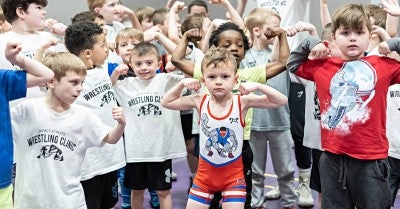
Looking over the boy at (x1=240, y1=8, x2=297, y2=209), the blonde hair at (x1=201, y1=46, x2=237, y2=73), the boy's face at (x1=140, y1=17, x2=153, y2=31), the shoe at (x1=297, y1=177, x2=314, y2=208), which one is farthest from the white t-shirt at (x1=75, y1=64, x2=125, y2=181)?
the boy's face at (x1=140, y1=17, x2=153, y2=31)

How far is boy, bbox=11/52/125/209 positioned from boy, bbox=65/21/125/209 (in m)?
0.58

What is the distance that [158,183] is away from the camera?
437 cm

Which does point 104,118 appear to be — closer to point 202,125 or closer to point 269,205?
point 202,125

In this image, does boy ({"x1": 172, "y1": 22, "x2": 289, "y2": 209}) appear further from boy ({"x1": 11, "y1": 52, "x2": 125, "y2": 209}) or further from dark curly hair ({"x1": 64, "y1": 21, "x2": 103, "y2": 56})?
boy ({"x1": 11, "y1": 52, "x2": 125, "y2": 209})

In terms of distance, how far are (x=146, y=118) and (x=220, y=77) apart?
3.09ft

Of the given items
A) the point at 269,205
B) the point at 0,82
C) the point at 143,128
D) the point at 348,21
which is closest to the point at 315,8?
the point at 269,205

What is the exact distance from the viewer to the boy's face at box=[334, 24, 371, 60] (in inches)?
127

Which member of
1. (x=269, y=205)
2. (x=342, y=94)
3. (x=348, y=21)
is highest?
(x=348, y=21)

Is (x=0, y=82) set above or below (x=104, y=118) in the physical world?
above

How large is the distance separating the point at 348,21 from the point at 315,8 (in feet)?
16.2

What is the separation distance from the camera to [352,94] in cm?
323

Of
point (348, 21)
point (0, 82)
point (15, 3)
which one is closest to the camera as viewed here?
point (0, 82)

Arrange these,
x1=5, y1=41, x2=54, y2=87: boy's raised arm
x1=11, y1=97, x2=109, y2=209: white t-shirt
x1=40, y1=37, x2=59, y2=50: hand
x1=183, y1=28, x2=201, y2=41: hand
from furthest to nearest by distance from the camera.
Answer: x1=183, y1=28, x2=201, y2=41: hand → x1=40, y1=37, x2=59, y2=50: hand → x1=11, y1=97, x2=109, y2=209: white t-shirt → x1=5, y1=41, x2=54, y2=87: boy's raised arm

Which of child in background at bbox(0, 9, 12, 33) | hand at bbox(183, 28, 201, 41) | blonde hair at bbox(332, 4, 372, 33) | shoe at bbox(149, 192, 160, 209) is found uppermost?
child in background at bbox(0, 9, 12, 33)
